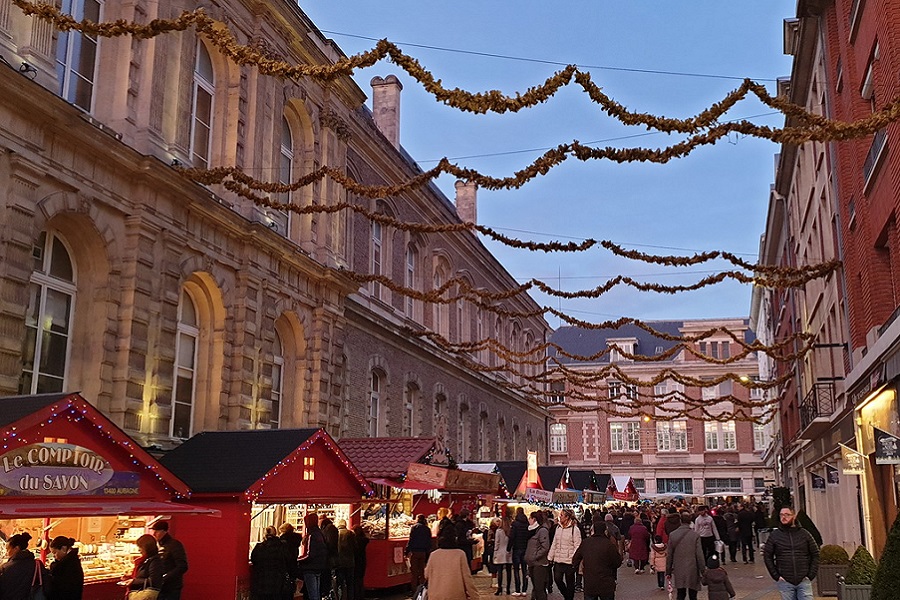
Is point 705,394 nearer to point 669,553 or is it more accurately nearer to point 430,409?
point 430,409

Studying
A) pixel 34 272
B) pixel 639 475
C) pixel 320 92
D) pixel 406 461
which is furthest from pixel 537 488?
pixel 639 475

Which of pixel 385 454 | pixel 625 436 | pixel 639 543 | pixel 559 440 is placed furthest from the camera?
pixel 559 440

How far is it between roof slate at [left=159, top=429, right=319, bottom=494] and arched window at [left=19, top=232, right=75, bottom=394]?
2.48m

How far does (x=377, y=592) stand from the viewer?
66.7ft

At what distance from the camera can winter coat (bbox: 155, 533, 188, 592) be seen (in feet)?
37.4

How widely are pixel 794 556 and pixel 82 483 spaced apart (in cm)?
922

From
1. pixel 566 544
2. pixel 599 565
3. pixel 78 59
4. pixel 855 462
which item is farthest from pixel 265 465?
pixel 855 462

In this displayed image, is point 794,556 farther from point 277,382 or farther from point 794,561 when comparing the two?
point 277,382

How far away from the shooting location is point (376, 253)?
30000 mm

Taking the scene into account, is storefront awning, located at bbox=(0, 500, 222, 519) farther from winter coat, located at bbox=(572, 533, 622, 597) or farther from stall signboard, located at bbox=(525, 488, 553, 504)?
stall signboard, located at bbox=(525, 488, 553, 504)

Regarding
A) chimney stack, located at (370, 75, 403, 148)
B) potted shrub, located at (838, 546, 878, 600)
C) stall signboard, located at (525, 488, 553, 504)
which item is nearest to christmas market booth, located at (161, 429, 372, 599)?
potted shrub, located at (838, 546, 878, 600)

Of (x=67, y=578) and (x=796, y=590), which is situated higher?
(x=67, y=578)

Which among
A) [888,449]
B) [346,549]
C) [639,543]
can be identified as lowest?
[639,543]

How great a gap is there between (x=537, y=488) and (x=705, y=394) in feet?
163
